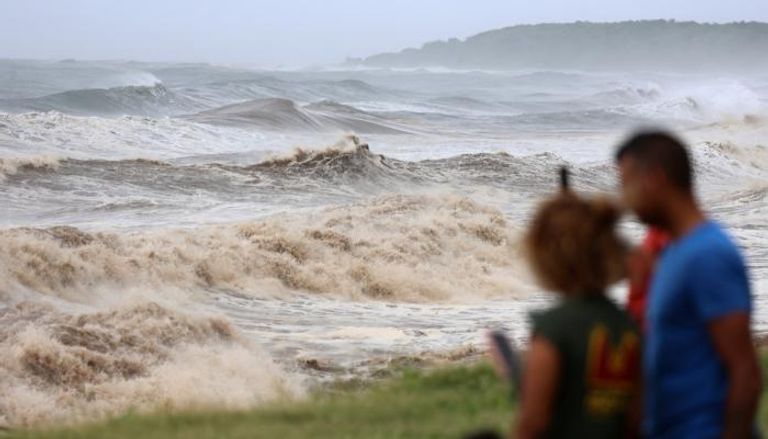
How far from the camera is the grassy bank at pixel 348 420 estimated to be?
562 cm

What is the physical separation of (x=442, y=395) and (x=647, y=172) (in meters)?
3.65

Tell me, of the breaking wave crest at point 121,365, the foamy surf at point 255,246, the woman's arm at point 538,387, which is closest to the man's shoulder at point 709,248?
the woman's arm at point 538,387

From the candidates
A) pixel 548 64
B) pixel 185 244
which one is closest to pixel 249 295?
pixel 185 244

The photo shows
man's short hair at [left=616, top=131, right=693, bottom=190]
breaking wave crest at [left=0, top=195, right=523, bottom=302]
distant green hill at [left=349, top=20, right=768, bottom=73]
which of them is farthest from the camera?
distant green hill at [left=349, top=20, right=768, bottom=73]

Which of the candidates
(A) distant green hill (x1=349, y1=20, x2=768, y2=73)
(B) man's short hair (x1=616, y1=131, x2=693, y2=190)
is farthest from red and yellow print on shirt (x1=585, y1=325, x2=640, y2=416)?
(A) distant green hill (x1=349, y1=20, x2=768, y2=73)

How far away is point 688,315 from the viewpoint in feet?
10.5

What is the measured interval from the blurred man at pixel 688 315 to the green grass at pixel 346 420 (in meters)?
2.34

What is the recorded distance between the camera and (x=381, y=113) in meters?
54.5

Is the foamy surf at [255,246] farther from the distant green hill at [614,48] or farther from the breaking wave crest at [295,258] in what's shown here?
the distant green hill at [614,48]

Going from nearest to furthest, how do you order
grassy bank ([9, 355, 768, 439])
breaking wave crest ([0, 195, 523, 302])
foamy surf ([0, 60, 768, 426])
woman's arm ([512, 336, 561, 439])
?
1. woman's arm ([512, 336, 561, 439])
2. grassy bank ([9, 355, 768, 439])
3. foamy surf ([0, 60, 768, 426])
4. breaking wave crest ([0, 195, 523, 302])

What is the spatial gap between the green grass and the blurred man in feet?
7.68

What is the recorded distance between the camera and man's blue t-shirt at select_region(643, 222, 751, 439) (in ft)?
10.3

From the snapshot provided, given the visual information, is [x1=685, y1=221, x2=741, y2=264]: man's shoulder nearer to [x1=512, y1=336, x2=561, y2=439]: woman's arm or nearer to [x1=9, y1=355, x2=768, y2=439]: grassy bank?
[x1=512, y1=336, x2=561, y2=439]: woman's arm

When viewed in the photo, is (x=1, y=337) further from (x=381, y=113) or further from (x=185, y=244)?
(x=381, y=113)
